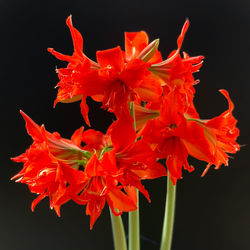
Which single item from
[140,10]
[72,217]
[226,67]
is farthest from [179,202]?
[140,10]

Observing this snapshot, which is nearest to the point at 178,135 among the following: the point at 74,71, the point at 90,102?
the point at 74,71

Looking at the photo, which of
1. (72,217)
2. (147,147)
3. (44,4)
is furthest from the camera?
(72,217)

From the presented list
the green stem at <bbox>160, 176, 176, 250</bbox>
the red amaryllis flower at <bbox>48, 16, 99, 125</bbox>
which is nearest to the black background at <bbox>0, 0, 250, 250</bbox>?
the green stem at <bbox>160, 176, 176, 250</bbox>

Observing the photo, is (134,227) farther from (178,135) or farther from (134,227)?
(178,135)

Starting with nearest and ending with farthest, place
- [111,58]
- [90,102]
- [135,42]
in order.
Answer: [111,58] → [135,42] → [90,102]

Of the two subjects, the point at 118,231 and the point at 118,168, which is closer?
the point at 118,168

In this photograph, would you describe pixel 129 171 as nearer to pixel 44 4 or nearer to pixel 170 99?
pixel 170 99
